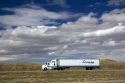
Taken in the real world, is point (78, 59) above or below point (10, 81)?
above

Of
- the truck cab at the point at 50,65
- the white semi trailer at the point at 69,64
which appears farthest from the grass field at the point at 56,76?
the white semi trailer at the point at 69,64

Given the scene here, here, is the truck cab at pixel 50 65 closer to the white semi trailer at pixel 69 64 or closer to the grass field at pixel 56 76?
the white semi trailer at pixel 69 64

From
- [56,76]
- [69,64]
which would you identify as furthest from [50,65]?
[56,76]

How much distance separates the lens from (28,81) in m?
49.1

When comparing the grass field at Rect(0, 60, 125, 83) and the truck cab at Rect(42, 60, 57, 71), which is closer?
the grass field at Rect(0, 60, 125, 83)

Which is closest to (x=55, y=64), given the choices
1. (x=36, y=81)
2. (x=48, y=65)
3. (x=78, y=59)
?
(x=48, y=65)

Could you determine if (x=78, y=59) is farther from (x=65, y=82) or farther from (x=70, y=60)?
(x=65, y=82)

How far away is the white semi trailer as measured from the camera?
84.9 metres

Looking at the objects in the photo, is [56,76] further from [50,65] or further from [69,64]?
[69,64]

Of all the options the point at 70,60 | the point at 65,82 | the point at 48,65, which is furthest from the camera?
the point at 70,60

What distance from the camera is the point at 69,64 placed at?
89750mm

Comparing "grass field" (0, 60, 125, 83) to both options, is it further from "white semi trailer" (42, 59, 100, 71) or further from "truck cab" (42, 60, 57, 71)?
"white semi trailer" (42, 59, 100, 71)

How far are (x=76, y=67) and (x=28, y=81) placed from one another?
149 ft

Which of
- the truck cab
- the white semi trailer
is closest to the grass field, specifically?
the truck cab
